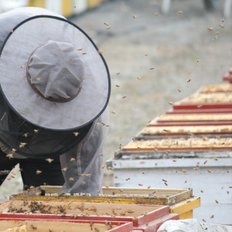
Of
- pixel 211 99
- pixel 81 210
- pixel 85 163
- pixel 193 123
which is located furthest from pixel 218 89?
pixel 81 210

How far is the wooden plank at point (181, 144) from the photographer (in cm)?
685

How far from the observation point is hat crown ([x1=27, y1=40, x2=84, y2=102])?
219 inches

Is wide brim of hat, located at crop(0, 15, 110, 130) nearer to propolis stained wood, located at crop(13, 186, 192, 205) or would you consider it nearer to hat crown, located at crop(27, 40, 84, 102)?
hat crown, located at crop(27, 40, 84, 102)

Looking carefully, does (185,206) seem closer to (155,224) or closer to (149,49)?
(155,224)

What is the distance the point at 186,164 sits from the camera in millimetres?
6812

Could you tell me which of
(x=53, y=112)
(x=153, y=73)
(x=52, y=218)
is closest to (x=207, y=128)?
(x=53, y=112)

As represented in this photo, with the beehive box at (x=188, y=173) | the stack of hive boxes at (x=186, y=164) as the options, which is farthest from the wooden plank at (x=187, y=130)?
the beehive box at (x=188, y=173)

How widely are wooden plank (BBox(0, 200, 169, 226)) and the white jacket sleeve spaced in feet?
1.45

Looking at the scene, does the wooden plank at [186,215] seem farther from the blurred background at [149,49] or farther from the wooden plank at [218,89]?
the blurred background at [149,49]

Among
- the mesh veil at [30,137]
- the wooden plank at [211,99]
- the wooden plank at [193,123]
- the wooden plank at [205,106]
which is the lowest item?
the mesh veil at [30,137]

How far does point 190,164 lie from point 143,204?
142cm

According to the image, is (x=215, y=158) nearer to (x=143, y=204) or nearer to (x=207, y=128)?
(x=207, y=128)

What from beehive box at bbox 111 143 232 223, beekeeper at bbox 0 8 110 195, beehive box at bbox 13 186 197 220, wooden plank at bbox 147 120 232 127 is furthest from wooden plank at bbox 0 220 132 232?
wooden plank at bbox 147 120 232 127

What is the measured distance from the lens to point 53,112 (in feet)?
18.8
